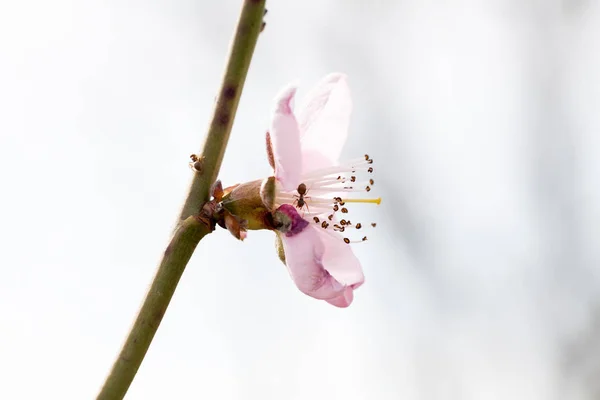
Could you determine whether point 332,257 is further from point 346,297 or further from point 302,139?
point 302,139

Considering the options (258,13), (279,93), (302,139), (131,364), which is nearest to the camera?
(131,364)

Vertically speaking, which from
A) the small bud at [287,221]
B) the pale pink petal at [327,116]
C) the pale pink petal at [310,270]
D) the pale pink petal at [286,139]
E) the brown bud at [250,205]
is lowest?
the pale pink petal at [310,270]

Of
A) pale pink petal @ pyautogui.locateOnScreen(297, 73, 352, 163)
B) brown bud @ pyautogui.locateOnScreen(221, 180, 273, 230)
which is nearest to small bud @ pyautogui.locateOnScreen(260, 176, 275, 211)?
brown bud @ pyautogui.locateOnScreen(221, 180, 273, 230)

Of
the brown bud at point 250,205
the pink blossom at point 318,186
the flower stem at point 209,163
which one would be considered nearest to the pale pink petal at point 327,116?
the pink blossom at point 318,186

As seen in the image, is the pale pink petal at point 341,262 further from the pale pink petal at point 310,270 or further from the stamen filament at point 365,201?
the stamen filament at point 365,201

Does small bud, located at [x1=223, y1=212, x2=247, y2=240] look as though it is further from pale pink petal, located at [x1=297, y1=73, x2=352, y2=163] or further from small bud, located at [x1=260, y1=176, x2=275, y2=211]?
pale pink petal, located at [x1=297, y1=73, x2=352, y2=163]

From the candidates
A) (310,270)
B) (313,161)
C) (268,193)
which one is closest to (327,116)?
(313,161)

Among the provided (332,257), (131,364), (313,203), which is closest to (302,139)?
(313,203)
